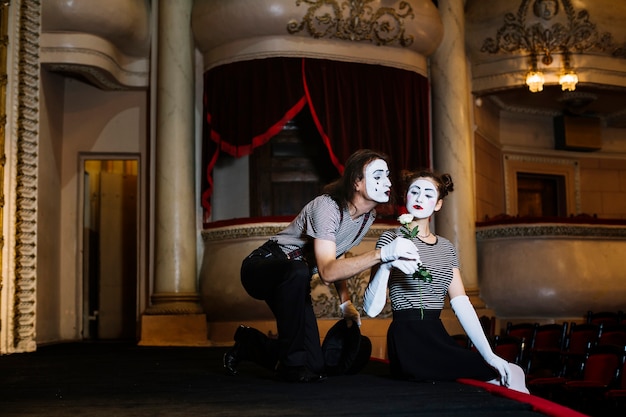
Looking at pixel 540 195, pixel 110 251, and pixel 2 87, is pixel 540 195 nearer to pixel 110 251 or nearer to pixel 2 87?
pixel 110 251

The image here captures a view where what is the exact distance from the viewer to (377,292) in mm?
3072

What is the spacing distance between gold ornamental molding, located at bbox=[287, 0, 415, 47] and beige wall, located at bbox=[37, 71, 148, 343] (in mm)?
1981

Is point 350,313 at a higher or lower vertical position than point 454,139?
lower

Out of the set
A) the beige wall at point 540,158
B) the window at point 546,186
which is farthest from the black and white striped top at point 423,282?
the window at point 546,186

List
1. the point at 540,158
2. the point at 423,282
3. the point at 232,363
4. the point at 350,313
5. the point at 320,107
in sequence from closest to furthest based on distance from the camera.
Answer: the point at 423,282
the point at 350,313
the point at 232,363
the point at 320,107
the point at 540,158

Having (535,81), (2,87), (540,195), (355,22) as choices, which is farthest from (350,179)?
(540,195)

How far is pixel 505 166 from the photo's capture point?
9758mm

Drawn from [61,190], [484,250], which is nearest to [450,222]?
[484,250]

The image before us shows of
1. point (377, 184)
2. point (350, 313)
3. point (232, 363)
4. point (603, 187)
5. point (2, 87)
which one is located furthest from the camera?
point (603, 187)

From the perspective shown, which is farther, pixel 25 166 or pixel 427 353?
pixel 25 166

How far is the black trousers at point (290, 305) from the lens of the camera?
3238mm

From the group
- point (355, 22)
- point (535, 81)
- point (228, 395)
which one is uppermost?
point (355, 22)

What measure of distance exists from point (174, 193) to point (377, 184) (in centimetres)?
457

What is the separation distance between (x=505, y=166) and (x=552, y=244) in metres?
1.95
